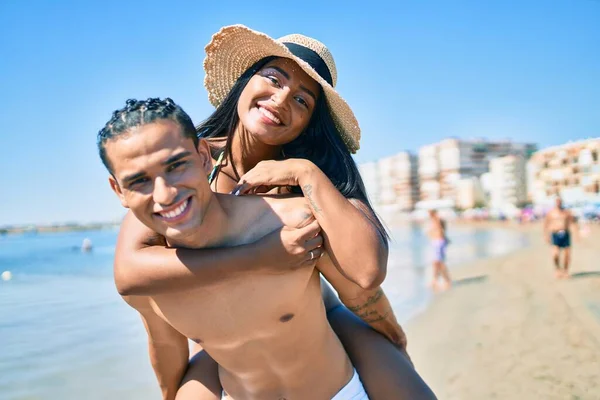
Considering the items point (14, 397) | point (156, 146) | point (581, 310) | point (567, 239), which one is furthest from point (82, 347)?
point (567, 239)

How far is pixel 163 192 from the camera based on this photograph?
1.59m

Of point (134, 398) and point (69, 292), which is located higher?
point (134, 398)

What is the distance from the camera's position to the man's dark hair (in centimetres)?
163

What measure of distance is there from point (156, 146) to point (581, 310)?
917 centimetres

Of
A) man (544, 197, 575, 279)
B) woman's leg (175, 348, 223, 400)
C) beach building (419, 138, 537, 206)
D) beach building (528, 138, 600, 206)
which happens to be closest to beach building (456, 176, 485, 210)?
beach building (528, 138, 600, 206)

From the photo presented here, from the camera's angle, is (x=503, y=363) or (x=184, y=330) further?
(x=503, y=363)

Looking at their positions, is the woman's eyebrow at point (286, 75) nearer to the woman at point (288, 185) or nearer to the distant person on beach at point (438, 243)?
the woman at point (288, 185)

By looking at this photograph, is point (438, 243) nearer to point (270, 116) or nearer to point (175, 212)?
point (270, 116)

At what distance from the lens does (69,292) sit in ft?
46.4

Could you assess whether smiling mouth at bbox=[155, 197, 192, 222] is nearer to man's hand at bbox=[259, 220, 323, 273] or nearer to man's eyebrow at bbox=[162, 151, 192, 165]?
man's eyebrow at bbox=[162, 151, 192, 165]

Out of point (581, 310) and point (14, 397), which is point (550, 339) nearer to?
point (581, 310)

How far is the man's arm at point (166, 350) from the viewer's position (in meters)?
2.10

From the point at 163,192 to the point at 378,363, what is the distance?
1211mm

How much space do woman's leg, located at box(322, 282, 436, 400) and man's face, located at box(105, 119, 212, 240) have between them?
999mm
